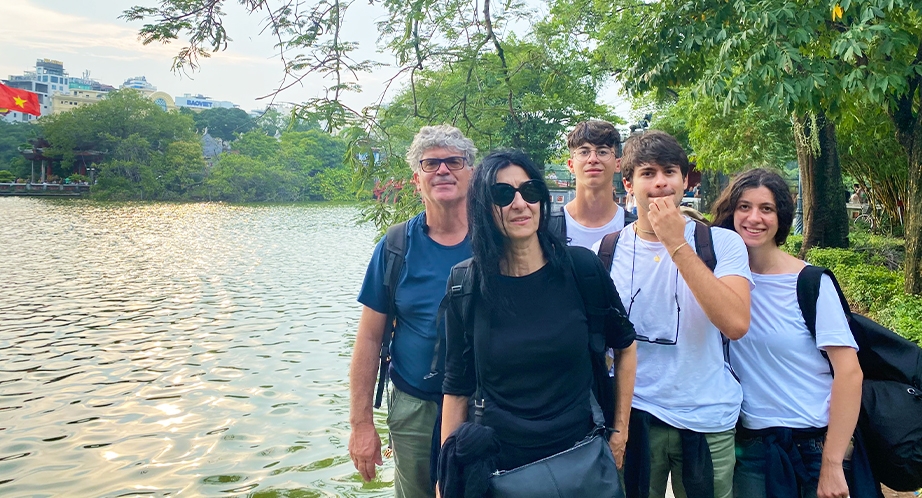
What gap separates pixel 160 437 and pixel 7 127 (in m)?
72.5

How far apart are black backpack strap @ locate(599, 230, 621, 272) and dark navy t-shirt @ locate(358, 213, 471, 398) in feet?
1.55

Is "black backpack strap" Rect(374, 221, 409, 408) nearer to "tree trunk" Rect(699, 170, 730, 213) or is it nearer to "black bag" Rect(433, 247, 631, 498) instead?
"black bag" Rect(433, 247, 631, 498)

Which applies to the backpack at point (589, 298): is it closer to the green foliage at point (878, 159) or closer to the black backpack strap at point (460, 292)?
the black backpack strap at point (460, 292)

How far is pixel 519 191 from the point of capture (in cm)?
187

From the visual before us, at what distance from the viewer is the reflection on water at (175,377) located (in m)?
5.71

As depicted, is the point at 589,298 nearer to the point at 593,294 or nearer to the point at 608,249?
the point at 593,294

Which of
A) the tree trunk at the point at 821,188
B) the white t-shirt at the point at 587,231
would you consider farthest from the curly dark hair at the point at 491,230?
the tree trunk at the point at 821,188

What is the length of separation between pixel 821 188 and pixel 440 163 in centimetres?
1036

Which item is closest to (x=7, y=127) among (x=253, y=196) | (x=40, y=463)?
(x=253, y=196)

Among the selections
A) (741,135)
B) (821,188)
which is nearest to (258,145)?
(741,135)

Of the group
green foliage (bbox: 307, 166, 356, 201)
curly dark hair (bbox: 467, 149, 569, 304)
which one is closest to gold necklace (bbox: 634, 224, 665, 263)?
curly dark hair (bbox: 467, 149, 569, 304)

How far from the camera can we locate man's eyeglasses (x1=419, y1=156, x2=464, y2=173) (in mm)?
2439

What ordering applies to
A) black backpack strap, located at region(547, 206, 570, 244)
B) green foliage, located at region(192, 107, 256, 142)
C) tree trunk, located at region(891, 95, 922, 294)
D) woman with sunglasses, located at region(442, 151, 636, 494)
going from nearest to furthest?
woman with sunglasses, located at region(442, 151, 636, 494)
black backpack strap, located at region(547, 206, 570, 244)
tree trunk, located at region(891, 95, 922, 294)
green foliage, located at region(192, 107, 256, 142)

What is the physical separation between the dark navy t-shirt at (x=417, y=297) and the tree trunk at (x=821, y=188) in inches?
385
